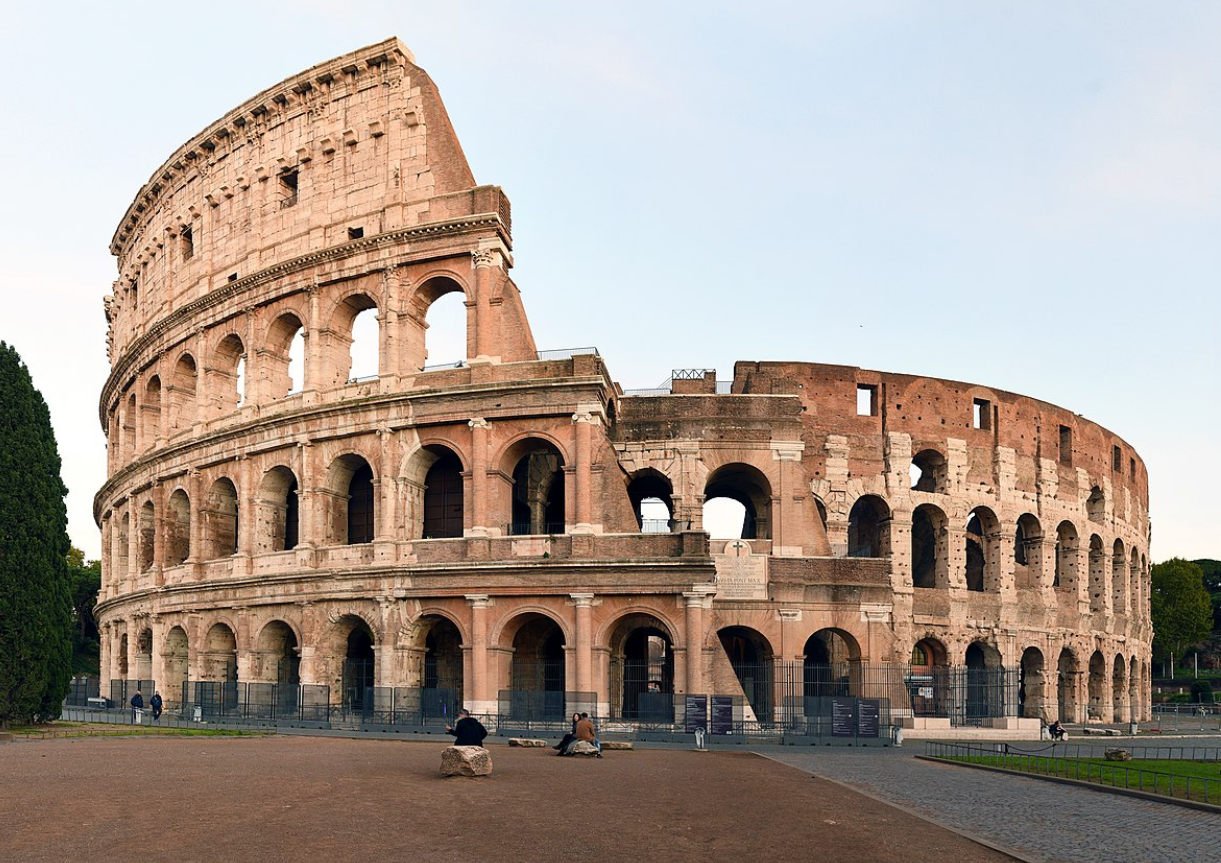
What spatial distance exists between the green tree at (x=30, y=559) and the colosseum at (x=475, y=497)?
5.50 meters

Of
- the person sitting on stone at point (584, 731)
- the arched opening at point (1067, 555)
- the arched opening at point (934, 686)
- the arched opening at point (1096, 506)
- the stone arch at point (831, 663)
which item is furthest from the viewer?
the arched opening at point (1096, 506)

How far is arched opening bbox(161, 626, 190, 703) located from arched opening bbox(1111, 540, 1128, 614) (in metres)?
34.5

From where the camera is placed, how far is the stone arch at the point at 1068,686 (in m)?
40.3

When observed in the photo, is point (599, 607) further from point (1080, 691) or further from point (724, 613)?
point (1080, 691)

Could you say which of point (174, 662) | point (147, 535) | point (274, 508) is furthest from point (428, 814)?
point (147, 535)

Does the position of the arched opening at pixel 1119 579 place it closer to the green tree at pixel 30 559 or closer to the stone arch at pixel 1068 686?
the stone arch at pixel 1068 686

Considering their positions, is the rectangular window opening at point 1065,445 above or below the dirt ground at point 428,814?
above

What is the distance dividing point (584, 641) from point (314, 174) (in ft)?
52.3

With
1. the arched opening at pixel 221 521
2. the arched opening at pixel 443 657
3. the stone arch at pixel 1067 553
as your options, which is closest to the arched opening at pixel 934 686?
the stone arch at pixel 1067 553

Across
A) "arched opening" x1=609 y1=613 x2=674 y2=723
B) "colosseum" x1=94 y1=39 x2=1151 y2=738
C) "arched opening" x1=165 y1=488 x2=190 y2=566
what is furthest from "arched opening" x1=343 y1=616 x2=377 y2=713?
"arched opening" x1=165 y1=488 x2=190 y2=566

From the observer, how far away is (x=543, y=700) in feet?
88.3

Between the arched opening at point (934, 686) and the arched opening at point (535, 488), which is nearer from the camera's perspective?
the arched opening at point (535, 488)

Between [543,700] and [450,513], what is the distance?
7.05 m

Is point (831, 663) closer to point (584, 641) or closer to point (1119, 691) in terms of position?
point (584, 641)
